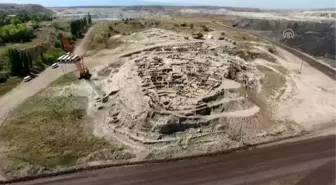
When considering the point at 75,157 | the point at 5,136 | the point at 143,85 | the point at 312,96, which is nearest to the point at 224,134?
the point at 143,85

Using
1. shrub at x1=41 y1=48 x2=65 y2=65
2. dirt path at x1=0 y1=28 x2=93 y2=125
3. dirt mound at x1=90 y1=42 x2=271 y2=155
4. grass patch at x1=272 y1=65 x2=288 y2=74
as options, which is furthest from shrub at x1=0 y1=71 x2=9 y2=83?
grass patch at x1=272 y1=65 x2=288 y2=74

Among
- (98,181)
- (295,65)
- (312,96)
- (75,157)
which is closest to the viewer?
(98,181)

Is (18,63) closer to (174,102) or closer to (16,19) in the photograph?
(174,102)

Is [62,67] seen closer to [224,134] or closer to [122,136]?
[122,136]

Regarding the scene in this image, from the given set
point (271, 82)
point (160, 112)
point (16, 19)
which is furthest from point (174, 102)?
point (16, 19)

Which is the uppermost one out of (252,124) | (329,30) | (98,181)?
(329,30)

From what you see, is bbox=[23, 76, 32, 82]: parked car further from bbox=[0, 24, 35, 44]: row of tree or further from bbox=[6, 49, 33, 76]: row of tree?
bbox=[0, 24, 35, 44]: row of tree
